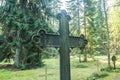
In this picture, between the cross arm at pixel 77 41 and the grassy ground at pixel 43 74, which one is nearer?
→ the cross arm at pixel 77 41

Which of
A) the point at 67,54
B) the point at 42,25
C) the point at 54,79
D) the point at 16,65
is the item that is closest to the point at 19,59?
the point at 16,65

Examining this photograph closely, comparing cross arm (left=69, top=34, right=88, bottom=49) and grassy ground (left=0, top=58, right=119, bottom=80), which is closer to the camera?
cross arm (left=69, top=34, right=88, bottom=49)

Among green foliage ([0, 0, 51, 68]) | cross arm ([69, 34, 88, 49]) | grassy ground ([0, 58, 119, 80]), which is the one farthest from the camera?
green foliage ([0, 0, 51, 68])

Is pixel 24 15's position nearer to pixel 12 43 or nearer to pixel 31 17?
pixel 31 17

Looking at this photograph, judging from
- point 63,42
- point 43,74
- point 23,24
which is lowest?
point 43,74

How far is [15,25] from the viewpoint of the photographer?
21188 mm

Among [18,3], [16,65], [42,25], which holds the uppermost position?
[18,3]

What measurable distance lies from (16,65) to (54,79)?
879 cm

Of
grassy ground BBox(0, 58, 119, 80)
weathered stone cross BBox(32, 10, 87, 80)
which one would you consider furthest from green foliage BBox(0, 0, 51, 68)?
weathered stone cross BBox(32, 10, 87, 80)

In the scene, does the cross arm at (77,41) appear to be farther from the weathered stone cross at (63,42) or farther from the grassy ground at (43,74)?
the grassy ground at (43,74)

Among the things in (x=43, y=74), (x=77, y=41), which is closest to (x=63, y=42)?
(x=77, y=41)

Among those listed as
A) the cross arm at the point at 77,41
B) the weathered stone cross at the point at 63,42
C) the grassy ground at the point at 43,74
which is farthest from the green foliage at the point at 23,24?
the weathered stone cross at the point at 63,42

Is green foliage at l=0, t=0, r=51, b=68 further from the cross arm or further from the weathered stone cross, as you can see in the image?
the weathered stone cross

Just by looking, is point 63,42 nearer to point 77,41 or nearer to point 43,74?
point 77,41
